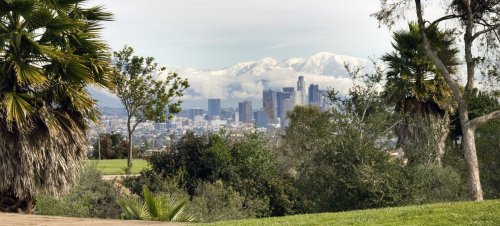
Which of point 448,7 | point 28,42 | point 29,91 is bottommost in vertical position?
point 29,91

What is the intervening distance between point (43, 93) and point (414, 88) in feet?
52.4

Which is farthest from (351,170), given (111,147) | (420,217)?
(111,147)

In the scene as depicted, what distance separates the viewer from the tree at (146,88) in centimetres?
3816

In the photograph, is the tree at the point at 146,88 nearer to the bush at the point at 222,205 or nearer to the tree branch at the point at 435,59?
the bush at the point at 222,205

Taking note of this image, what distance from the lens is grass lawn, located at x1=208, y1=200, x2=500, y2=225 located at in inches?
427

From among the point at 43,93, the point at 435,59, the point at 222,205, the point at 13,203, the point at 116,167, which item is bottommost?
the point at 116,167

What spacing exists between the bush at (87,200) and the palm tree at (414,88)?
36.6ft

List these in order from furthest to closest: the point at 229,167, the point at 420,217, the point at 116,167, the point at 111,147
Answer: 1. the point at 111,147
2. the point at 116,167
3. the point at 229,167
4. the point at 420,217

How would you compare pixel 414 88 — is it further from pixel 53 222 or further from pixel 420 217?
pixel 53 222

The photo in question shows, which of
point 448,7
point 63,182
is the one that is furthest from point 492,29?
point 63,182

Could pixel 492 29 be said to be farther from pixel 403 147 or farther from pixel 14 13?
pixel 14 13

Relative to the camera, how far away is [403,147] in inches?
893

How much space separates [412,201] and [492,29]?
17.3ft

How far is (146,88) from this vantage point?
38.2 meters
